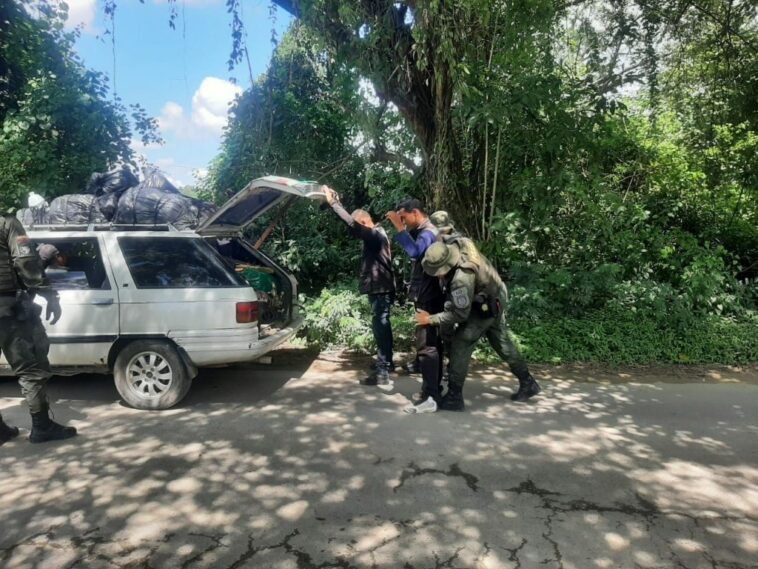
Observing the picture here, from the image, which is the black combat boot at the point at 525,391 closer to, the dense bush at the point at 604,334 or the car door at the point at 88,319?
the dense bush at the point at 604,334

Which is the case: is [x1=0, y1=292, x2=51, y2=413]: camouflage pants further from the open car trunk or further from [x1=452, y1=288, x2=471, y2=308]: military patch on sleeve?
[x1=452, y1=288, x2=471, y2=308]: military patch on sleeve

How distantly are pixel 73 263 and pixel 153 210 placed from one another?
0.91 meters

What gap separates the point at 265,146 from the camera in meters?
8.84

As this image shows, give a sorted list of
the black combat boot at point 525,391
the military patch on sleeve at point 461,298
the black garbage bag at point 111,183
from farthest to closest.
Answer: the black garbage bag at point 111,183 < the black combat boot at point 525,391 < the military patch on sleeve at point 461,298

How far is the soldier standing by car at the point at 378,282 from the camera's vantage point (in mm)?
5438

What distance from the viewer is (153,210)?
5.70 m

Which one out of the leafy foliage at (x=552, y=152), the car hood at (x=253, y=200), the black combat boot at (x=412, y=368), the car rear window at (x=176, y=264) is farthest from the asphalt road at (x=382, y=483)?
the leafy foliage at (x=552, y=152)

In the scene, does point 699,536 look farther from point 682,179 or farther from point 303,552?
point 682,179

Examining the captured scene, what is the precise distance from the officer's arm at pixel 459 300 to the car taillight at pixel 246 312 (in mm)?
1625

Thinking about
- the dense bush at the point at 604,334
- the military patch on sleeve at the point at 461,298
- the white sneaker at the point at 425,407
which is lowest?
the white sneaker at the point at 425,407

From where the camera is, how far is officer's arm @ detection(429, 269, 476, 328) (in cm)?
448

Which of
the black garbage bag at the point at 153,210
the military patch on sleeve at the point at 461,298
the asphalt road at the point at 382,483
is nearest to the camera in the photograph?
the asphalt road at the point at 382,483

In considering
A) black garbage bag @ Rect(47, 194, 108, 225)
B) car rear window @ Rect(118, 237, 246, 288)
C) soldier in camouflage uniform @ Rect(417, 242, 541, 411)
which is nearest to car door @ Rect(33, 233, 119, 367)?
car rear window @ Rect(118, 237, 246, 288)

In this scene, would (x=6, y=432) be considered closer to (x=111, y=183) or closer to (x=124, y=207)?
(x=124, y=207)
